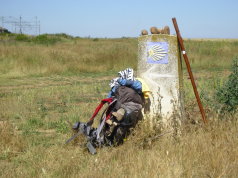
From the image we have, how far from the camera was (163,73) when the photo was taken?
533 centimetres

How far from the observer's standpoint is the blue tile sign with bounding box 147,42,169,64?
528cm

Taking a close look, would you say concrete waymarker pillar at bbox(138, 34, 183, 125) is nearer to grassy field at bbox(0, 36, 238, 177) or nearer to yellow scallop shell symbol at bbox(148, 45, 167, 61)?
yellow scallop shell symbol at bbox(148, 45, 167, 61)

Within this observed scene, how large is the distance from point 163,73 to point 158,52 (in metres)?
0.32

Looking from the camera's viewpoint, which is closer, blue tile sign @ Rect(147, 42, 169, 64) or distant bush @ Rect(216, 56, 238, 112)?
blue tile sign @ Rect(147, 42, 169, 64)

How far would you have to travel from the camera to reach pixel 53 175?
407 centimetres

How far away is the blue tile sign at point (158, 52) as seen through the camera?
5.28 m

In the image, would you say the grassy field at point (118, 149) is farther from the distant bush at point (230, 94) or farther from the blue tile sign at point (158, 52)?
the blue tile sign at point (158, 52)

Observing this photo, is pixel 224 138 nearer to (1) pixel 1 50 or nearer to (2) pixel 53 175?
(2) pixel 53 175

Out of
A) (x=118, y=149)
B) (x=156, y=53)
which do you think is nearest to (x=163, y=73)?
(x=156, y=53)

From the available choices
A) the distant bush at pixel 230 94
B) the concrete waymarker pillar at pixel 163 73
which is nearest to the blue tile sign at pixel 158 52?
the concrete waymarker pillar at pixel 163 73

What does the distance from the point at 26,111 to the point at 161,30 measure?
3.80 meters

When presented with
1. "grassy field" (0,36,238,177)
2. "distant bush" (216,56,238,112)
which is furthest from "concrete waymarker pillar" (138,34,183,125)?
"distant bush" (216,56,238,112)

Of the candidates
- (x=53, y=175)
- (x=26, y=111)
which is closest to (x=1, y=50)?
(x=26, y=111)

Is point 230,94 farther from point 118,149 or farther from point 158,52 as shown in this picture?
point 118,149
